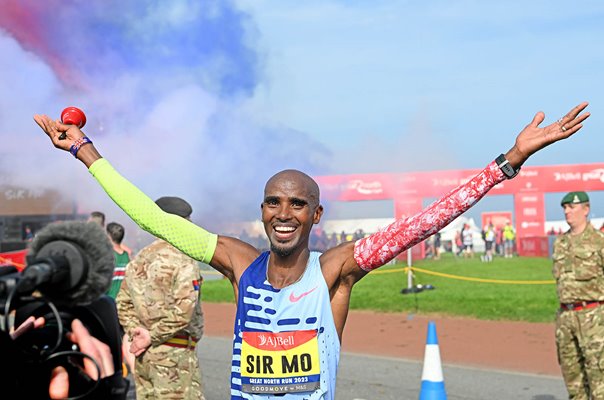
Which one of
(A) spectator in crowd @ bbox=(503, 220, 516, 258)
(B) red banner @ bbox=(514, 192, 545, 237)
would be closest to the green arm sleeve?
(A) spectator in crowd @ bbox=(503, 220, 516, 258)

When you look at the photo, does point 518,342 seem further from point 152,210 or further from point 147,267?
point 152,210

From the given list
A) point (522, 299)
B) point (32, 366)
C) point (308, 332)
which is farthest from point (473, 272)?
point (32, 366)

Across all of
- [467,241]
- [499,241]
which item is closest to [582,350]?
[467,241]

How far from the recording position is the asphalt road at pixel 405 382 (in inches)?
352

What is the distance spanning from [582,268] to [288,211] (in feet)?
14.8

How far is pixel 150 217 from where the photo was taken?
370cm

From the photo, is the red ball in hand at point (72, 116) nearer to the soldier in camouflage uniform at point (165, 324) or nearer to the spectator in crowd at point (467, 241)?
the soldier in camouflage uniform at point (165, 324)

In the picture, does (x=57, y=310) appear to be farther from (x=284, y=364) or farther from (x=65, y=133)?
(x=65, y=133)

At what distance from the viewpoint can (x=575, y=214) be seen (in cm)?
767

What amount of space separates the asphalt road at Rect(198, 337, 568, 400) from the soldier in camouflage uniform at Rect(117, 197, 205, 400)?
338 centimetres

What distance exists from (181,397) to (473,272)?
25083mm

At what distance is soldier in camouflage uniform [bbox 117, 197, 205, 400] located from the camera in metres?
5.57

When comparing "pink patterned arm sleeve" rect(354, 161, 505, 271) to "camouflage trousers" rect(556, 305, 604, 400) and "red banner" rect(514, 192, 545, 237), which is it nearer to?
"camouflage trousers" rect(556, 305, 604, 400)

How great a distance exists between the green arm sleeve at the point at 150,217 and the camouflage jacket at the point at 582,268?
14.9 ft
